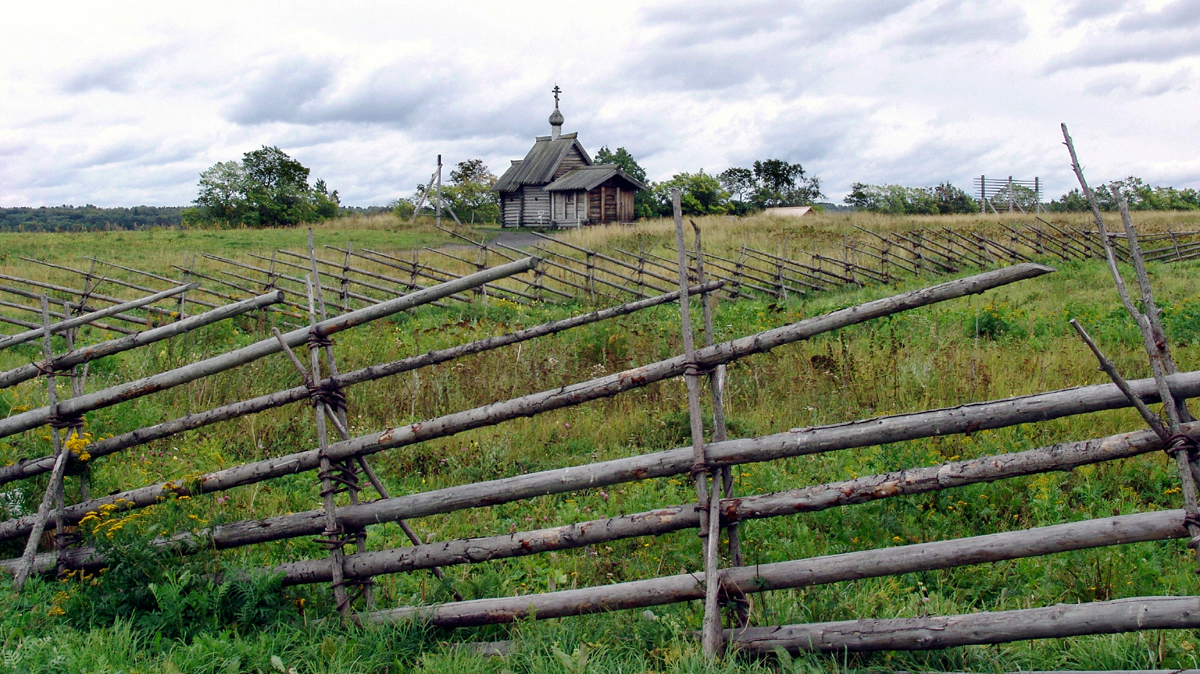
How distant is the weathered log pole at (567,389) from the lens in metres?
2.70

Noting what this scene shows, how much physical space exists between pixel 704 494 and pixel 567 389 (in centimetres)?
74

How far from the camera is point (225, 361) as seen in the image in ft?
13.1

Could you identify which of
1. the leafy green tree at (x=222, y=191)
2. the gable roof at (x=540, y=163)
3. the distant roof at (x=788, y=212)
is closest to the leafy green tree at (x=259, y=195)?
the leafy green tree at (x=222, y=191)

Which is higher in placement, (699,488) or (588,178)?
(588,178)

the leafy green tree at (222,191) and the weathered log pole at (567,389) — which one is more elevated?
the leafy green tree at (222,191)

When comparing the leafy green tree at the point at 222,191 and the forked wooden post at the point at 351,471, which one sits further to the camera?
the leafy green tree at the point at 222,191

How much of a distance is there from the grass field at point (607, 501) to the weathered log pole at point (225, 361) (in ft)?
1.90

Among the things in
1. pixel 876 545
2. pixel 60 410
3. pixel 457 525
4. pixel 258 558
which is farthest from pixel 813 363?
pixel 60 410

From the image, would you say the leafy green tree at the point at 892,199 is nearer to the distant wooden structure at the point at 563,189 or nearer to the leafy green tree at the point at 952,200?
the leafy green tree at the point at 952,200

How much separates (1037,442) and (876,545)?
1.97 metres

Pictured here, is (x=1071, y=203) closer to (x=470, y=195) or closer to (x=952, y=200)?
(x=952, y=200)

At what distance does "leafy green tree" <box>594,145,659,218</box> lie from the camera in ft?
128

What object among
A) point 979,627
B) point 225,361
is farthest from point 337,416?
point 979,627

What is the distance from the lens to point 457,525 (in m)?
4.59
